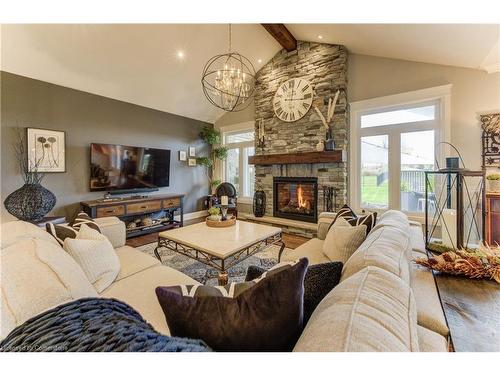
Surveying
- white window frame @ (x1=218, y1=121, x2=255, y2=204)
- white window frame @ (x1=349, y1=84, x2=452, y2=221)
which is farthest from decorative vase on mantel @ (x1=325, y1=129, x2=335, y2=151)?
white window frame @ (x1=218, y1=121, x2=255, y2=204)

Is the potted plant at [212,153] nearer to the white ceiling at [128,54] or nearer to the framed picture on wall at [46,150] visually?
the white ceiling at [128,54]

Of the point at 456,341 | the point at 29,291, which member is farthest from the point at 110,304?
the point at 456,341

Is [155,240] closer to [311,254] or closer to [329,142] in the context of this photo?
[311,254]

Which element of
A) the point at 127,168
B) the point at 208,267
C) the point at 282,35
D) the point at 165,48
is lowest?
the point at 208,267

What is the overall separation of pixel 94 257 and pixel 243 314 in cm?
121

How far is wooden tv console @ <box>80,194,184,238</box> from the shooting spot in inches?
138

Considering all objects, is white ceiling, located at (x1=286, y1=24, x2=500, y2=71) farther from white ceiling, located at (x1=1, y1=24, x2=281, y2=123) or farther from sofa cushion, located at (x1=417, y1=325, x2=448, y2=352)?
sofa cushion, located at (x1=417, y1=325, x2=448, y2=352)

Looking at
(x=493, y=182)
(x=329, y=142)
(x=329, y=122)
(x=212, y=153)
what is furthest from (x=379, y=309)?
(x=212, y=153)

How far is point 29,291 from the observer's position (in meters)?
0.70

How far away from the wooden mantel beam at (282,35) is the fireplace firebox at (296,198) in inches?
99.1

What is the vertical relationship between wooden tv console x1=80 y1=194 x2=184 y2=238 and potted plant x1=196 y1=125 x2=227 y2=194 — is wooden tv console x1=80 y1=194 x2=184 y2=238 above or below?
below

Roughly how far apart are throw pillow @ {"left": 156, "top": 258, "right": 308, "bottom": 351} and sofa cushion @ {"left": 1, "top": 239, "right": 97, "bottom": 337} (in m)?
A: 0.43

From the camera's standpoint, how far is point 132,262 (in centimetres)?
170

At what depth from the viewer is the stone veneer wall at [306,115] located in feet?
12.1
